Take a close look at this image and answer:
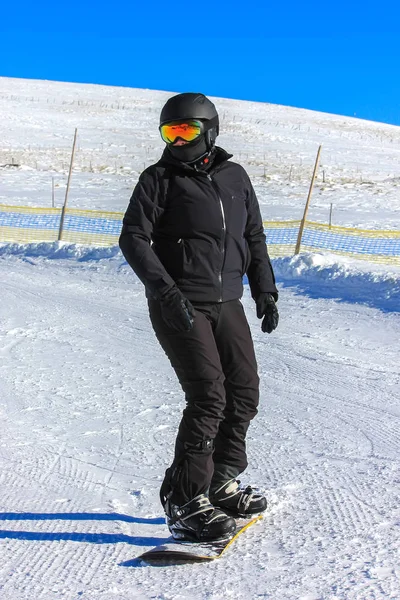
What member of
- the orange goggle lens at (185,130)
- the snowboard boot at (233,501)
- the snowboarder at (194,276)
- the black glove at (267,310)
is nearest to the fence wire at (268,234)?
the black glove at (267,310)

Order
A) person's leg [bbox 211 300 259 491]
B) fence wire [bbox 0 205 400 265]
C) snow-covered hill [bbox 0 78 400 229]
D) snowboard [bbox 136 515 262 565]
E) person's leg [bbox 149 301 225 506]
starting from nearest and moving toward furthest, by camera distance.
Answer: snowboard [bbox 136 515 262 565] → person's leg [bbox 149 301 225 506] → person's leg [bbox 211 300 259 491] → fence wire [bbox 0 205 400 265] → snow-covered hill [bbox 0 78 400 229]

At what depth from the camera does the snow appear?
2908 millimetres

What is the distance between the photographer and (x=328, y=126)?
49.8m

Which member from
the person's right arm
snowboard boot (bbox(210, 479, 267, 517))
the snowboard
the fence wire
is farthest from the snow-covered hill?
the snowboard

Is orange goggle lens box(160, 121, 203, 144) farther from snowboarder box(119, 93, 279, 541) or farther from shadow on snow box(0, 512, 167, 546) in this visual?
shadow on snow box(0, 512, 167, 546)

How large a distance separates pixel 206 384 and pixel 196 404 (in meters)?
0.10

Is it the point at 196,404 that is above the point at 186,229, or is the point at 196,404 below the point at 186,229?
below

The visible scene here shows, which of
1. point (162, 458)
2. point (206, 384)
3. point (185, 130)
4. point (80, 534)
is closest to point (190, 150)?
point (185, 130)

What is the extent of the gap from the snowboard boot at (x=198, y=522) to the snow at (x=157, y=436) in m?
0.10

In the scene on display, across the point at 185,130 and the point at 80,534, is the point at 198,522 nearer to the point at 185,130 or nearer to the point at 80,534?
the point at 80,534

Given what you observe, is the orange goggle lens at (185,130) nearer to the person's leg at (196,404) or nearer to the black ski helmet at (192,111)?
the black ski helmet at (192,111)

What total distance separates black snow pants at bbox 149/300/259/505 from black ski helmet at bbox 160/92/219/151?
0.73 m

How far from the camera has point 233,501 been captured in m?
3.42

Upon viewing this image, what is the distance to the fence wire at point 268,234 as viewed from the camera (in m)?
12.5
